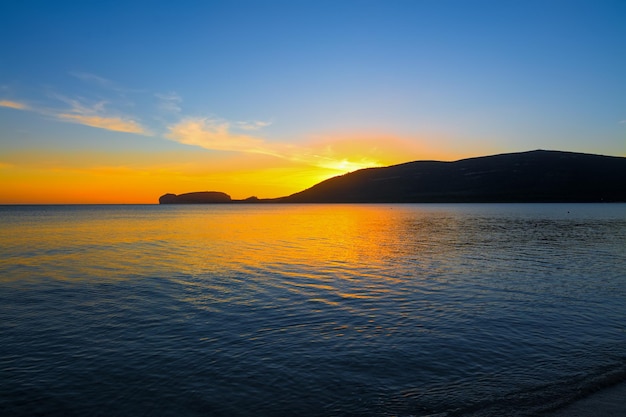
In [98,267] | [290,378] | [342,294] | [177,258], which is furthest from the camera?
[177,258]

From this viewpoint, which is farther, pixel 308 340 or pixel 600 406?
pixel 308 340

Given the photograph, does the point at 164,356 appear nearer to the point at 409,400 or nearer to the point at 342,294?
the point at 409,400

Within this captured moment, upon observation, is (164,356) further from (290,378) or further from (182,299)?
(182,299)

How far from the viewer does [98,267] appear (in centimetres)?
4072

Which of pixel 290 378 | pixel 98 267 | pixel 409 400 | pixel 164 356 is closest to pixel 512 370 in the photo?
pixel 409 400

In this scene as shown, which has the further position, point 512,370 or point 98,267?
point 98,267

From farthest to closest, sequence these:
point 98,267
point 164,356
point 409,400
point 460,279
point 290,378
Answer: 1. point 98,267
2. point 460,279
3. point 164,356
4. point 290,378
5. point 409,400

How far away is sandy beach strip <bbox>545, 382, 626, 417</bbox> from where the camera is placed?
1175 cm

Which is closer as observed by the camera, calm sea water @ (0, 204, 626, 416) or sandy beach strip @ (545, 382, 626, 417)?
sandy beach strip @ (545, 382, 626, 417)

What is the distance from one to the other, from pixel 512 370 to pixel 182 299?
63.7 ft

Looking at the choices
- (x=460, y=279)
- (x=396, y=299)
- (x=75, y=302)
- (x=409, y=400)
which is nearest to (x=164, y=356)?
(x=409, y=400)

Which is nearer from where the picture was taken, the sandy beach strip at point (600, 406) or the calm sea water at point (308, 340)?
the sandy beach strip at point (600, 406)

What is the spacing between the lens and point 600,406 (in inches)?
482

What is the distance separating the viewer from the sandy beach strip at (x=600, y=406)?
38.5 feet
